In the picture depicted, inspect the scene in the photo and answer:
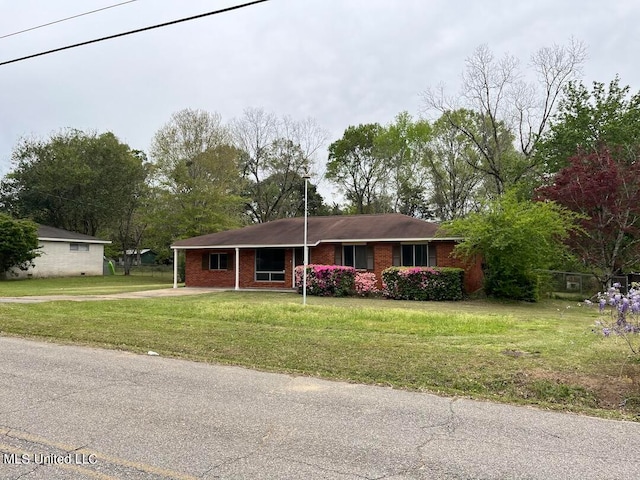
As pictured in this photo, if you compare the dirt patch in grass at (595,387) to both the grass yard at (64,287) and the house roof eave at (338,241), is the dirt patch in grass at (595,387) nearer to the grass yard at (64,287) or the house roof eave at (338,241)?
the house roof eave at (338,241)

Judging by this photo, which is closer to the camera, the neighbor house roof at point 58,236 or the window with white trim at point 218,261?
the window with white trim at point 218,261

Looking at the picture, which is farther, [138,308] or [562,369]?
[138,308]

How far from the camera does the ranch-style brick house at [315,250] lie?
21422 millimetres

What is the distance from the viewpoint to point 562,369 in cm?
650

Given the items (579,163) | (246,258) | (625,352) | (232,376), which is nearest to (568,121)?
(579,163)

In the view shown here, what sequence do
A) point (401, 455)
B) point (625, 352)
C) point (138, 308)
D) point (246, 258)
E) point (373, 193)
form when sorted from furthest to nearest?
point (373, 193) → point (246, 258) → point (138, 308) → point (625, 352) → point (401, 455)

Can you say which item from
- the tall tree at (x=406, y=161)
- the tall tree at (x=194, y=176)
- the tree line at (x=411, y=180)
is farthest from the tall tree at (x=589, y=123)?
the tall tree at (x=194, y=176)

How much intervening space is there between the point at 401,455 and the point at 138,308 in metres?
12.1

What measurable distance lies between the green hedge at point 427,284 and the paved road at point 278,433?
13.6m

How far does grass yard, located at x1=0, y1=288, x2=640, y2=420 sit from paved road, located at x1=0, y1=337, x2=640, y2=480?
696mm

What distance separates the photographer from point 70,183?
38.5 m

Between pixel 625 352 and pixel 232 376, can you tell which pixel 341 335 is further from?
pixel 625 352

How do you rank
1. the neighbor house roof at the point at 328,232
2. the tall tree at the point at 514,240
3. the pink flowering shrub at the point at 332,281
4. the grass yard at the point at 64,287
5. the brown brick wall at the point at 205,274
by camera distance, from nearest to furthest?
the tall tree at the point at 514,240
the pink flowering shrub at the point at 332,281
the grass yard at the point at 64,287
the neighbor house roof at the point at 328,232
the brown brick wall at the point at 205,274

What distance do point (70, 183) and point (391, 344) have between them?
122 feet
